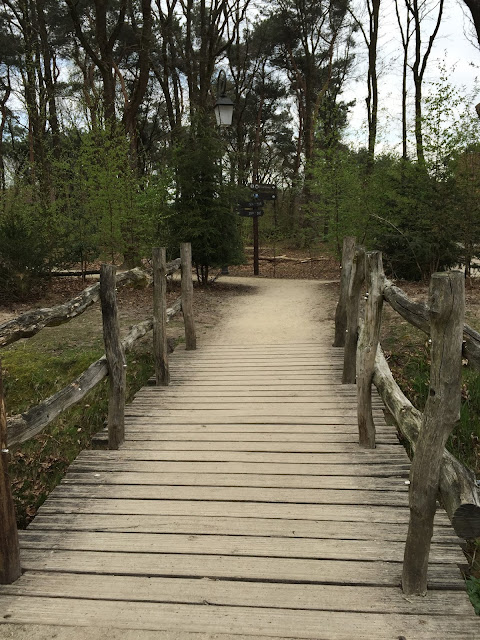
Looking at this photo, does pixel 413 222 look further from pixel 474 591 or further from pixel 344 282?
pixel 474 591

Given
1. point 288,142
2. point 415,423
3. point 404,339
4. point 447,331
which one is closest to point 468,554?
point 415,423

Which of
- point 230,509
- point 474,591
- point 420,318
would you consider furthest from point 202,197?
point 474,591

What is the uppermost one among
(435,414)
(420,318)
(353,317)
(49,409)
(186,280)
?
(420,318)

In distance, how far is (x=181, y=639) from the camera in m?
2.01

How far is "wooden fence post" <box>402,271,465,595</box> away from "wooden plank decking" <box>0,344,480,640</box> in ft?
0.63

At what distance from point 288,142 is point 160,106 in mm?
7705

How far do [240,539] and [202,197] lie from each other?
9.30 m

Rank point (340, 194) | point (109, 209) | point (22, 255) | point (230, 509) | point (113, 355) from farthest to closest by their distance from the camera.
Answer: point (340, 194) < point (109, 209) < point (22, 255) < point (113, 355) < point (230, 509)

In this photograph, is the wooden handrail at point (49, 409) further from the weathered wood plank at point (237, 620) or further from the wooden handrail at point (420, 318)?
the wooden handrail at point (420, 318)

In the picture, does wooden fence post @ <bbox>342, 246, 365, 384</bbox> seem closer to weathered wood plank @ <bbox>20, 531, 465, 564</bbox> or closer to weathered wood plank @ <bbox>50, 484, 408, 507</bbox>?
weathered wood plank @ <bbox>50, 484, 408, 507</bbox>

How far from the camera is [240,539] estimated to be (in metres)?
2.65

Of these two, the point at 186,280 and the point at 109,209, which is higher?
the point at 109,209

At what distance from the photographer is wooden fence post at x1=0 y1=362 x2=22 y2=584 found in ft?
7.57

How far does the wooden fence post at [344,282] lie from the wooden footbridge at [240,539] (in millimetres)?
2244
